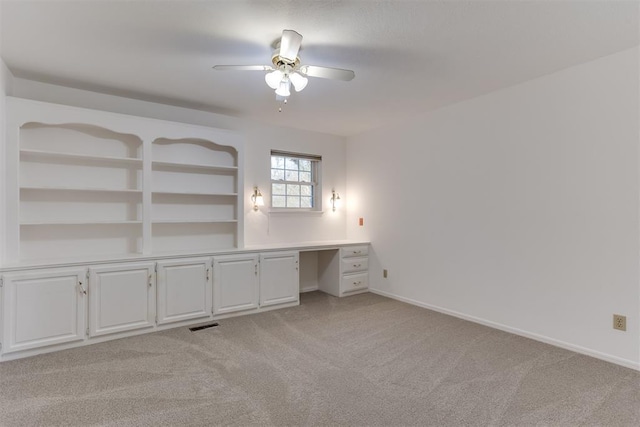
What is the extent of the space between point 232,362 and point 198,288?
1.16 metres

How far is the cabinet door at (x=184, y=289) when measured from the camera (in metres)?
3.33

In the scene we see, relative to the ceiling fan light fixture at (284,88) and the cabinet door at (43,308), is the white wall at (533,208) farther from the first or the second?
the cabinet door at (43,308)

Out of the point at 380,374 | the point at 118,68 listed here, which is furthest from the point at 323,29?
the point at 380,374

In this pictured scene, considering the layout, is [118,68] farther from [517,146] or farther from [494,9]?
[517,146]

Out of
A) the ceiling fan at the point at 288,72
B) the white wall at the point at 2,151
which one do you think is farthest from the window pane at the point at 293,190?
the white wall at the point at 2,151

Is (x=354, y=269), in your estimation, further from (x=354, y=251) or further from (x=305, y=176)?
(x=305, y=176)

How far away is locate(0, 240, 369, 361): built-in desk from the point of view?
2693mm

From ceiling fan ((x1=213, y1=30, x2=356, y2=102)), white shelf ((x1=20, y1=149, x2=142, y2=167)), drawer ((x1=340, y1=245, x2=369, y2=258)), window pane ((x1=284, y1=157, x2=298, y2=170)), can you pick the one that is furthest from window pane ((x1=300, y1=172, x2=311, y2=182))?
ceiling fan ((x1=213, y1=30, x2=356, y2=102))

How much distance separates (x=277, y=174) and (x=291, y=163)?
1.05 ft

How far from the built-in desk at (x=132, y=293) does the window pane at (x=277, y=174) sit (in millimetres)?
1115

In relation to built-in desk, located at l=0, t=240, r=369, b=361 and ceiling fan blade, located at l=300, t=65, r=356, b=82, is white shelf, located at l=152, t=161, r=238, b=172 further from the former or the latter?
ceiling fan blade, located at l=300, t=65, r=356, b=82

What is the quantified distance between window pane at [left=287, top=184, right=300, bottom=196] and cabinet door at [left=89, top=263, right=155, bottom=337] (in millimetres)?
2225

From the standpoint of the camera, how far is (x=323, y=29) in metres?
2.24

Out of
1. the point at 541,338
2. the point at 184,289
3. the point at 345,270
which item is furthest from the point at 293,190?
the point at 541,338
